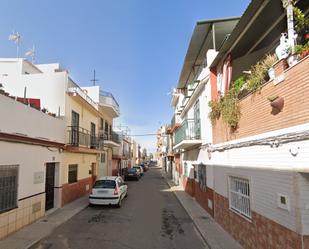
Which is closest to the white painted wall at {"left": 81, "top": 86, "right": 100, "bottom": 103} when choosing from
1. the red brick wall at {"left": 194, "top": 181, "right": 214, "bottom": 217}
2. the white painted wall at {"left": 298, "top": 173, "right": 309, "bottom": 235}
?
the red brick wall at {"left": 194, "top": 181, "right": 214, "bottom": 217}

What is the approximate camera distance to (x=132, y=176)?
35.2m

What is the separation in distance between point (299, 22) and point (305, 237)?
4388 millimetres

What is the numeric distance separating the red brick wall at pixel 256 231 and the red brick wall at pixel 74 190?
27.6 ft

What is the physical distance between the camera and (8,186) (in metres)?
9.09

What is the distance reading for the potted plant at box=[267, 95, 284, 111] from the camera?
559 centimetres

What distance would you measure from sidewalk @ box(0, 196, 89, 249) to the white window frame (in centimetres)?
618

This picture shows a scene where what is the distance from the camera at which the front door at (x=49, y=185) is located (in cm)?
1296

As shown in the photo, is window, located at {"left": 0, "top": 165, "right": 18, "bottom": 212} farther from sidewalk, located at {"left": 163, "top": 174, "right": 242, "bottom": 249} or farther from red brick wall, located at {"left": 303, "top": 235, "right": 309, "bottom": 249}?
red brick wall, located at {"left": 303, "top": 235, "right": 309, "bottom": 249}

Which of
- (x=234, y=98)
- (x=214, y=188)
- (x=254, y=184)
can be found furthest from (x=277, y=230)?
(x=214, y=188)

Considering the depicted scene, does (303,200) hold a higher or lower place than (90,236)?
higher

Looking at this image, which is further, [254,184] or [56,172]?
[56,172]

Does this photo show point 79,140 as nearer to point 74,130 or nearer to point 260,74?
point 74,130

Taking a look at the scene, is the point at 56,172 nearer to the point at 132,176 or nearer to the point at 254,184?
the point at 254,184

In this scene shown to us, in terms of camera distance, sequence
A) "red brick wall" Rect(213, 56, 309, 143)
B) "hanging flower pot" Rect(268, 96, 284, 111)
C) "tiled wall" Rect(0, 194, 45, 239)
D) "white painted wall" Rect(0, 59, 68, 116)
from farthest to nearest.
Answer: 1. "white painted wall" Rect(0, 59, 68, 116)
2. "tiled wall" Rect(0, 194, 45, 239)
3. "hanging flower pot" Rect(268, 96, 284, 111)
4. "red brick wall" Rect(213, 56, 309, 143)
